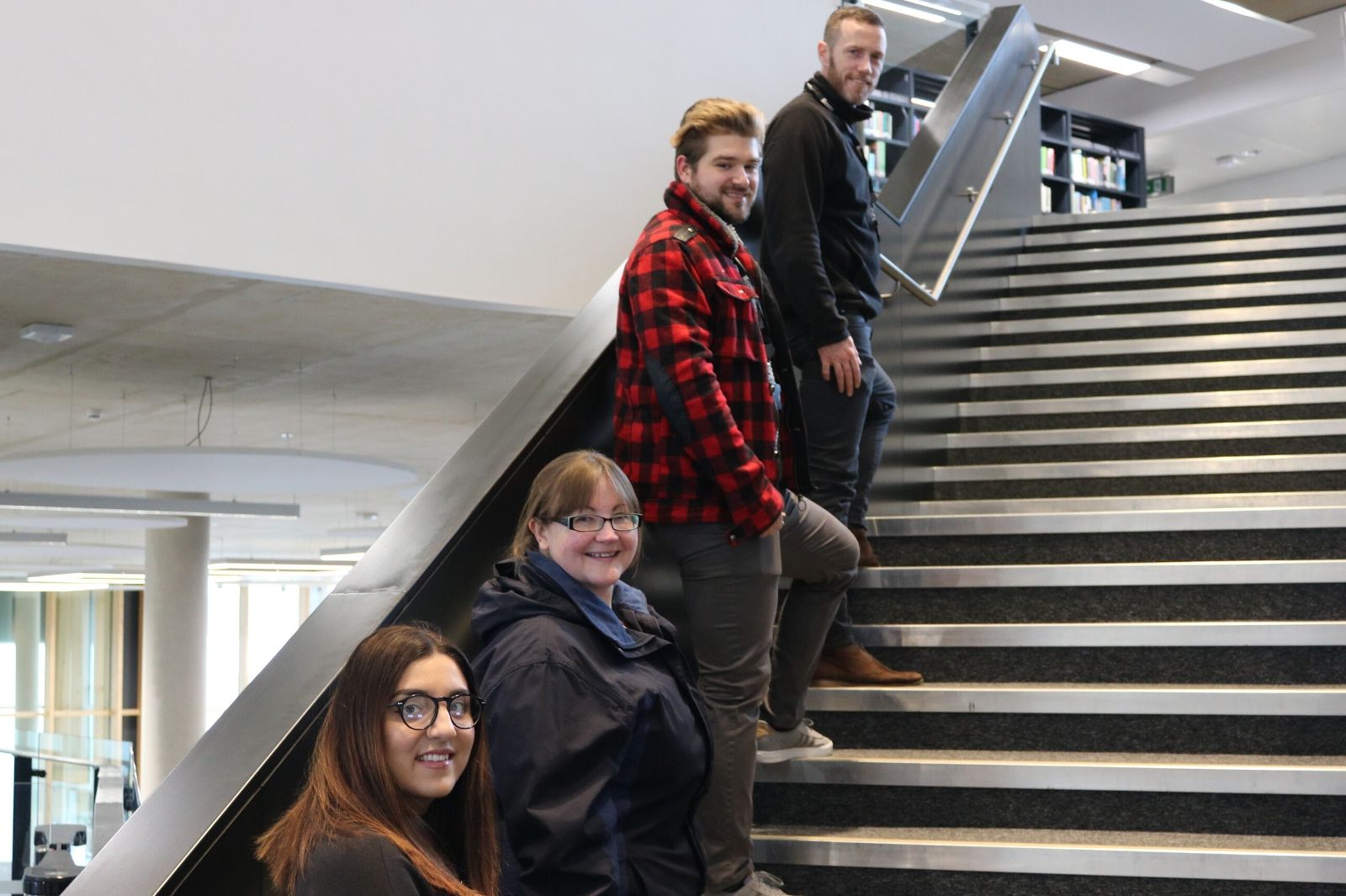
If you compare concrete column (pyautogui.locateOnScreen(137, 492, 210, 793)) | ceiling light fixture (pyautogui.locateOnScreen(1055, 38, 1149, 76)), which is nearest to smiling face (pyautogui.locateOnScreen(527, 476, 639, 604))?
ceiling light fixture (pyautogui.locateOnScreen(1055, 38, 1149, 76))

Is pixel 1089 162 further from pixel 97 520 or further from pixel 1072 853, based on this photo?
pixel 1072 853

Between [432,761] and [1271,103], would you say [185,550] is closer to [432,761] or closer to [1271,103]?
[1271,103]

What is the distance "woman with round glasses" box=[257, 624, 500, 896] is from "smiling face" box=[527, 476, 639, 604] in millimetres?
394

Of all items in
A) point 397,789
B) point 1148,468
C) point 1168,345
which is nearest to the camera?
point 397,789

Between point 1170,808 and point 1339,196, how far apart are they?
15.4 feet

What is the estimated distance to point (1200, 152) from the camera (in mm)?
13461

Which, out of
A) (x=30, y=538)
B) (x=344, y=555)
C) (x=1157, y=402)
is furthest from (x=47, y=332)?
(x=344, y=555)

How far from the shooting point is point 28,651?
25969 mm

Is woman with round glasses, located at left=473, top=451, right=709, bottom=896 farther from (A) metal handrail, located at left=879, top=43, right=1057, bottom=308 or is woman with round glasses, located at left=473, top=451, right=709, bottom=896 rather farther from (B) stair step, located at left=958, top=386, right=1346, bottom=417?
(B) stair step, located at left=958, top=386, right=1346, bottom=417

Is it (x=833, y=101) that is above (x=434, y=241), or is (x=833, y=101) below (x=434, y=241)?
below

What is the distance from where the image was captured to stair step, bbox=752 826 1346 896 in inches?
99.3

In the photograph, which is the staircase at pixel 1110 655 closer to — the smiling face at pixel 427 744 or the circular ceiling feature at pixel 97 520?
the smiling face at pixel 427 744

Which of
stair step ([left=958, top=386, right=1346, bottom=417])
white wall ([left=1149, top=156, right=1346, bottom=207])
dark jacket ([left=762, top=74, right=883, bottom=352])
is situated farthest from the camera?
white wall ([left=1149, top=156, right=1346, bottom=207])

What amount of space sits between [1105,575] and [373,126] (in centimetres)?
430
